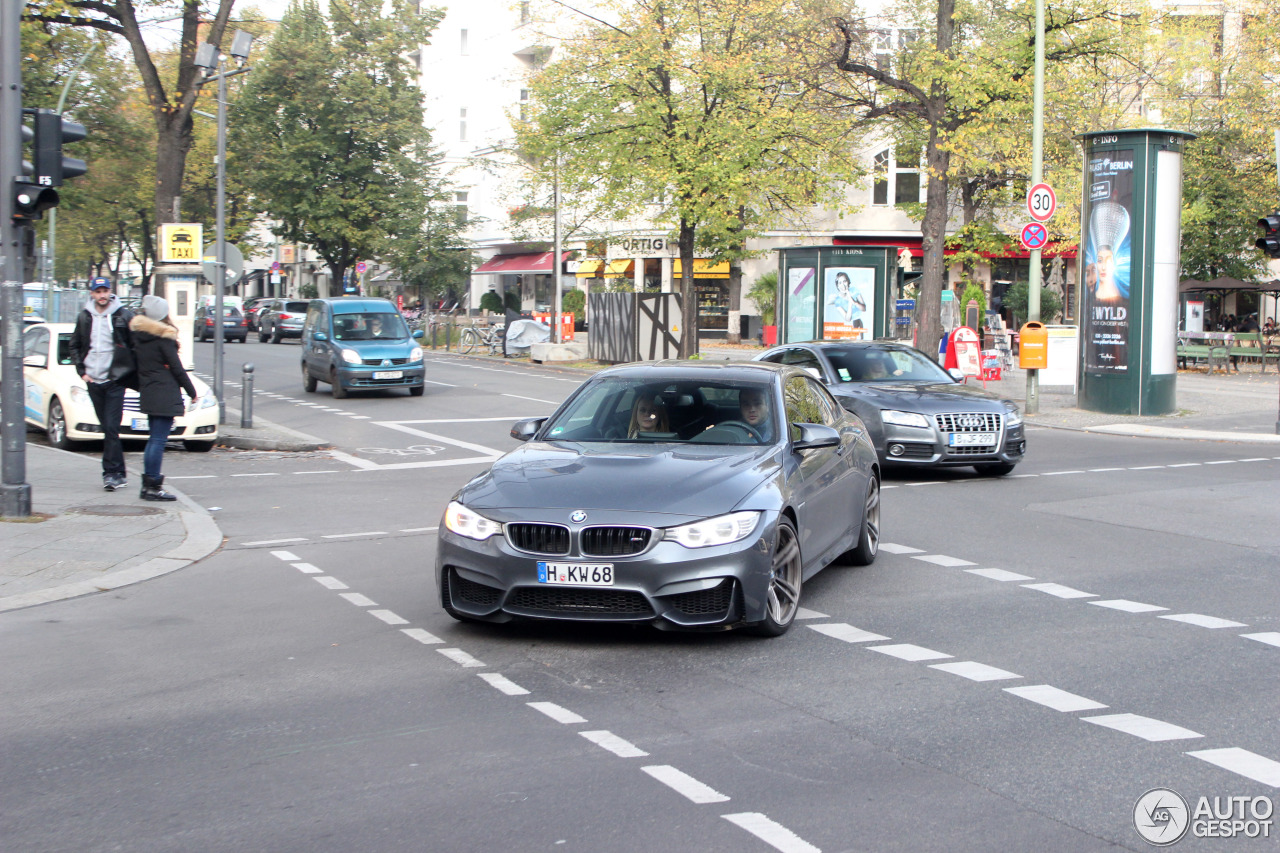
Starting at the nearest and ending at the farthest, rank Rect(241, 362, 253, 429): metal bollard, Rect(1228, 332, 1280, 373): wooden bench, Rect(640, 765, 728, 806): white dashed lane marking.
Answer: Rect(640, 765, 728, 806): white dashed lane marking
Rect(241, 362, 253, 429): metal bollard
Rect(1228, 332, 1280, 373): wooden bench

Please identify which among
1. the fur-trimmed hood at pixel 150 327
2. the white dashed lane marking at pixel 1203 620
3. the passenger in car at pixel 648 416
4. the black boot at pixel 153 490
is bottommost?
the white dashed lane marking at pixel 1203 620

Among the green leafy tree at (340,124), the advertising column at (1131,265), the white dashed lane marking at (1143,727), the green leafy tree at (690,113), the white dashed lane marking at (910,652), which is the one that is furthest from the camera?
the green leafy tree at (340,124)

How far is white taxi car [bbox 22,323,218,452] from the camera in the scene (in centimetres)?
1587

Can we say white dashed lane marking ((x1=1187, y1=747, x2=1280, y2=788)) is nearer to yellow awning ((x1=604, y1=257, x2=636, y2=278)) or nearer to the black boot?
the black boot

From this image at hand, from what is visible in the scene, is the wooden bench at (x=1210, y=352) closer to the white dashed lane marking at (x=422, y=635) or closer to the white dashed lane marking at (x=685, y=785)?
the white dashed lane marking at (x=422, y=635)

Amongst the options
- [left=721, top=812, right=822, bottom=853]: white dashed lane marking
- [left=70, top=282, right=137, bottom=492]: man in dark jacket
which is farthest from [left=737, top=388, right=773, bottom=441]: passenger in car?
[left=70, top=282, right=137, bottom=492]: man in dark jacket

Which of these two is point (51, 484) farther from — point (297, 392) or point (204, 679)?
point (297, 392)

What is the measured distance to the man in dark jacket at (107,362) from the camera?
11.8m

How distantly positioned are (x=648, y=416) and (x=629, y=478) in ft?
3.62

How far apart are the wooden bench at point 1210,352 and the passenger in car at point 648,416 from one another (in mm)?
28095

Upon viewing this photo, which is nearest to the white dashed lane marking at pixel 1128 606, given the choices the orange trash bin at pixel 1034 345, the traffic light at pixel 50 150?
the traffic light at pixel 50 150

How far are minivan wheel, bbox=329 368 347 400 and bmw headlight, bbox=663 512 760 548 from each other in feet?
64.7

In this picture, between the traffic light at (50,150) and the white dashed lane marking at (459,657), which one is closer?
the white dashed lane marking at (459,657)

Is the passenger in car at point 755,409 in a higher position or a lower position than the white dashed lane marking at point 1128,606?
higher
